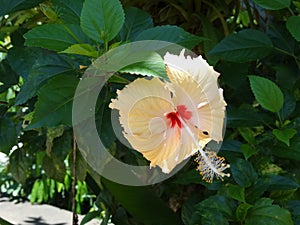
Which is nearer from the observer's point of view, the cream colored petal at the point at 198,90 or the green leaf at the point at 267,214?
the cream colored petal at the point at 198,90

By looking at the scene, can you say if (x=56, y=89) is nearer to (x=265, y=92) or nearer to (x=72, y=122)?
(x=72, y=122)

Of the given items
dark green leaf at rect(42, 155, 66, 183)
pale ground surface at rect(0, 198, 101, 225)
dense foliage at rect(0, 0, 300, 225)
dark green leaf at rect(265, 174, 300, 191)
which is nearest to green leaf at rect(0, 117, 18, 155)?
dense foliage at rect(0, 0, 300, 225)

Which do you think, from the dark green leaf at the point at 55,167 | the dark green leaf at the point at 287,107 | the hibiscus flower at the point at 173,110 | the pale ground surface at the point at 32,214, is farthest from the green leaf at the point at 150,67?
the pale ground surface at the point at 32,214

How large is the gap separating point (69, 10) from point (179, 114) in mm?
260

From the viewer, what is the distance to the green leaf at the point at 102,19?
531 millimetres

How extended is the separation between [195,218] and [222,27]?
1.51ft

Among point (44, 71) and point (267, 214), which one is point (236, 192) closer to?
point (267, 214)

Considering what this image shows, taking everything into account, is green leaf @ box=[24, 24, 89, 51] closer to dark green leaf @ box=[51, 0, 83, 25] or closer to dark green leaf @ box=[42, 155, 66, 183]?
dark green leaf @ box=[51, 0, 83, 25]

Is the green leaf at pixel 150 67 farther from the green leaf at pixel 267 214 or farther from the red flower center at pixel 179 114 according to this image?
the green leaf at pixel 267 214

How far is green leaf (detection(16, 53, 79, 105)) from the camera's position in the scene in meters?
0.62

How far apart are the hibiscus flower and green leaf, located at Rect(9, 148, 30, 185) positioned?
0.64 m

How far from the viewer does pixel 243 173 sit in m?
0.79

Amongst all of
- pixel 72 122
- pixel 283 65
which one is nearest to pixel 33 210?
pixel 283 65

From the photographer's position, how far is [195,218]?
2.70 ft
